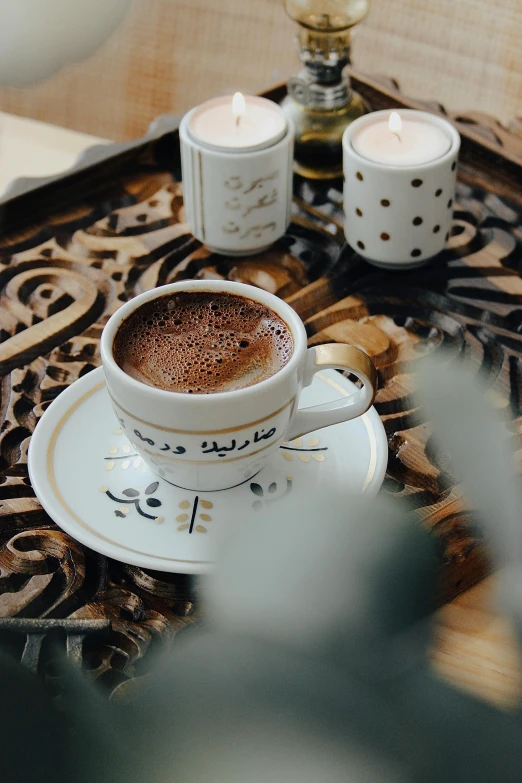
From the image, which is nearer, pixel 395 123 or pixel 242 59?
pixel 395 123

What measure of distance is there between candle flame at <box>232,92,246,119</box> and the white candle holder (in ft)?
0.05

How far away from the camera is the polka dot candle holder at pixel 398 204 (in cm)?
89

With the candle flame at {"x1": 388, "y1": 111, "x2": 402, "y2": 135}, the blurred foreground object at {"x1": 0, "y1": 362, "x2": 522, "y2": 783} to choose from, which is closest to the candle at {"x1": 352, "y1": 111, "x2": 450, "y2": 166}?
the candle flame at {"x1": 388, "y1": 111, "x2": 402, "y2": 135}

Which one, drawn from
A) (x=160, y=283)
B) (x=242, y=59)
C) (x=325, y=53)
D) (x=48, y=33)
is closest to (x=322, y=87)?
(x=325, y=53)

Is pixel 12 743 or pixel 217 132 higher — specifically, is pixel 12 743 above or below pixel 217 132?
below

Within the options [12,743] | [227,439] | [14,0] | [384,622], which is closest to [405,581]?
[384,622]

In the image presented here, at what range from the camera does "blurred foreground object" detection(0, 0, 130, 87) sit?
1.57 metres

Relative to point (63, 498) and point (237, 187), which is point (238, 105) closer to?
point (237, 187)

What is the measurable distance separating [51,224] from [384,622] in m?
0.56

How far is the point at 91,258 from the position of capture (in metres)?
0.95

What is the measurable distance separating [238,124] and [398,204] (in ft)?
0.59

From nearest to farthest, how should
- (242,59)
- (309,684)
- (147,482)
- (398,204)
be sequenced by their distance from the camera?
(309,684) < (147,482) < (398,204) < (242,59)

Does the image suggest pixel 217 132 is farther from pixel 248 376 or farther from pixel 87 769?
pixel 87 769

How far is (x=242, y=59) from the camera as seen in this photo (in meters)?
1.61
